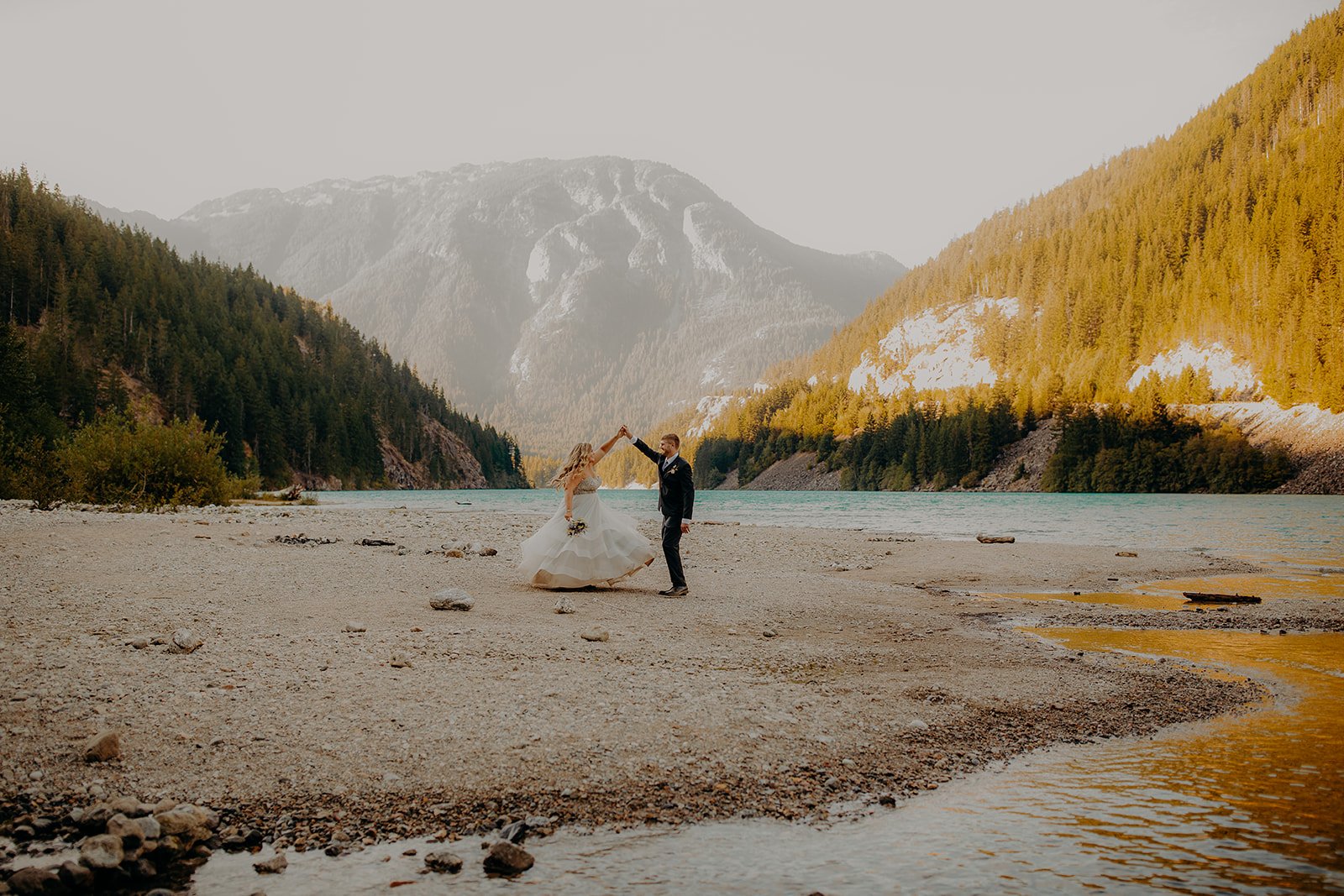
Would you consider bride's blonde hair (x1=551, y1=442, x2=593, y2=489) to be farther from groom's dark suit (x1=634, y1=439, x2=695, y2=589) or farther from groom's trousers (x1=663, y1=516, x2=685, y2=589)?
groom's trousers (x1=663, y1=516, x2=685, y2=589)

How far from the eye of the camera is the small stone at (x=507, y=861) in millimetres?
4719

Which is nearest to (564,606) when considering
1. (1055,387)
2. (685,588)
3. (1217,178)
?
(685,588)

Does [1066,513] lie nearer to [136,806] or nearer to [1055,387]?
[136,806]

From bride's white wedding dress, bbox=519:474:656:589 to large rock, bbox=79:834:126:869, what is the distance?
10411 mm

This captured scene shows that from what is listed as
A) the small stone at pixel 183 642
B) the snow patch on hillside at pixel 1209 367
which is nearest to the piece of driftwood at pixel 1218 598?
the small stone at pixel 183 642

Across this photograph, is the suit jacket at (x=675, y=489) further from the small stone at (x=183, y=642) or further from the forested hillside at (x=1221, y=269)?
the forested hillside at (x=1221, y=269)

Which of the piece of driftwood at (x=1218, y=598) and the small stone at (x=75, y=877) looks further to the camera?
the piece of driftwood at (x=1218, y=598)

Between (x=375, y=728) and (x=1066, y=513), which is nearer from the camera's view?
(x=375, y=728)

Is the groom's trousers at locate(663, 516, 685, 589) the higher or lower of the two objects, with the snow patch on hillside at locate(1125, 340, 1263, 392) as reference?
lower

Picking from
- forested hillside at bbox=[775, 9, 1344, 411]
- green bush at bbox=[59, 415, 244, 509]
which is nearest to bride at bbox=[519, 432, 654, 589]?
green bush at bbox=[59, 415, 244, 509]

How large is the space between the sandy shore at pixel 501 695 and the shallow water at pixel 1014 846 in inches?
16.0

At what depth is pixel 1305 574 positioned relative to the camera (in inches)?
854

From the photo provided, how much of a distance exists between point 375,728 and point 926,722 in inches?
211

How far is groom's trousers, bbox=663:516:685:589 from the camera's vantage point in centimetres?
1501
